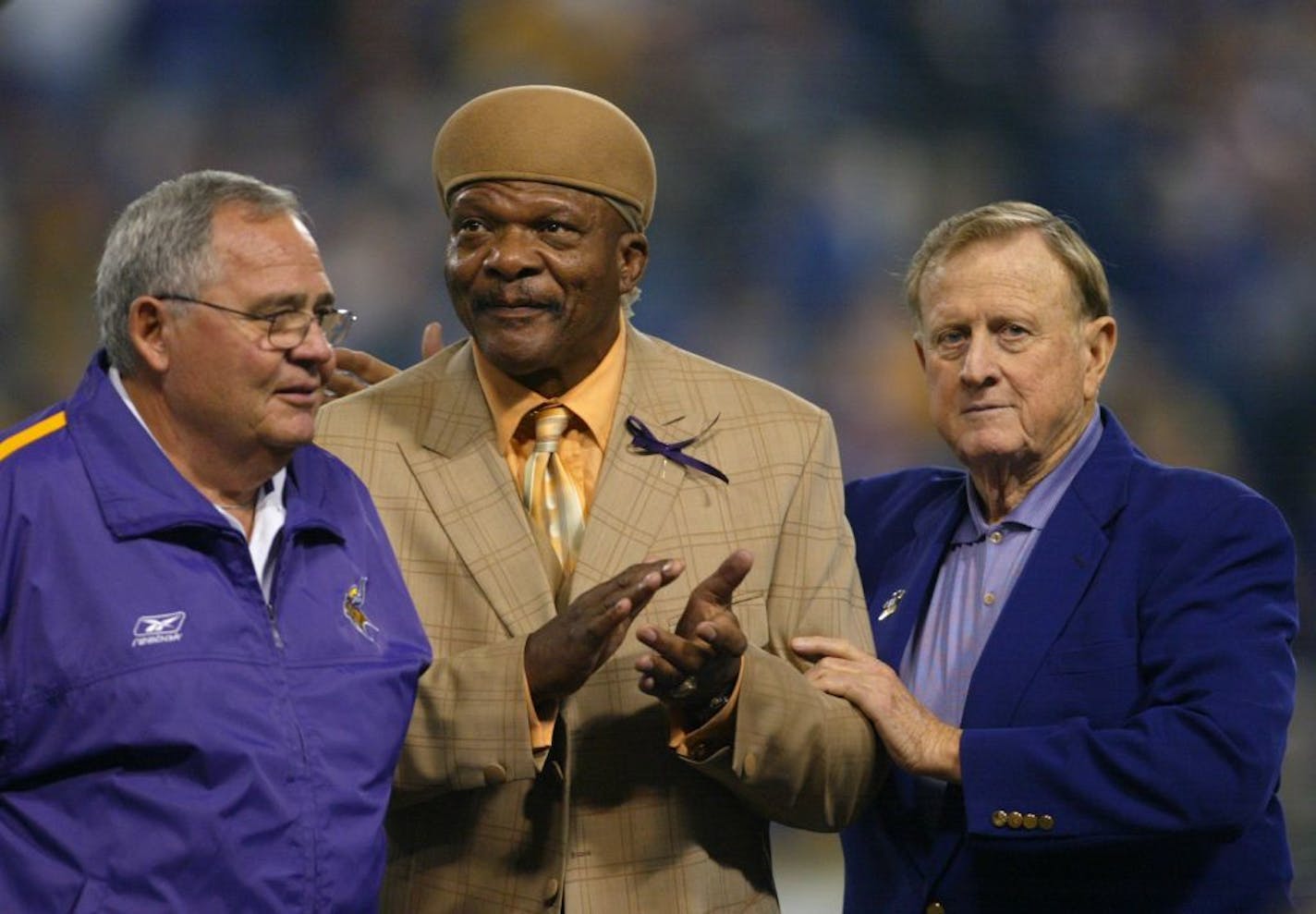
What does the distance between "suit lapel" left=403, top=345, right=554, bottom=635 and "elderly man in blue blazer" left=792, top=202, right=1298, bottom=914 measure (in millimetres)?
356

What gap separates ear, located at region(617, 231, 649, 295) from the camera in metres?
2.43

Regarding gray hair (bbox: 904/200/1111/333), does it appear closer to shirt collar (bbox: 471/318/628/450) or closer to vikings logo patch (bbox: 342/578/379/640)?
shirt collar (bbox: 471/318/628/450)

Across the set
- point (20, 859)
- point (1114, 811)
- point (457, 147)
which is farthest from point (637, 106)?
point (20, 859)

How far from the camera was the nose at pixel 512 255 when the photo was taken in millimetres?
2316

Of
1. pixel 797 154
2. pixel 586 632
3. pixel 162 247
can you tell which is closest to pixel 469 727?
pixel 586 632

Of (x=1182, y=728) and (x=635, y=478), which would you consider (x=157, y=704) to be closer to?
(x=635, y=478)

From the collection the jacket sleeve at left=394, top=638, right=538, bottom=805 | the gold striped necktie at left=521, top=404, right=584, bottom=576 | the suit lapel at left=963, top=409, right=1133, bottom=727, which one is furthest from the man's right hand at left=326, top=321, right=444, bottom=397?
the suit lapel at left=963, top=409, right=1133, bottom=727

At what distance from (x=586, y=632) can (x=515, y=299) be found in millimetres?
492

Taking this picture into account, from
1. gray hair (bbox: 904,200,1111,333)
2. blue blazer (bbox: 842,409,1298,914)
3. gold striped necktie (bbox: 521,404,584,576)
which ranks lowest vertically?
blue blazer (bbox: 842,409,1298,914)

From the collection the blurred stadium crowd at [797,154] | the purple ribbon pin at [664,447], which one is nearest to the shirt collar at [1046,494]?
the purple ribbon pin at [664,447]

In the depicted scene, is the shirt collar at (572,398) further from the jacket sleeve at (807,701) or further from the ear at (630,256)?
the jacket sleeve at (807,701)

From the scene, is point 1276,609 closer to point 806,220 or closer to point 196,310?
point 196,310

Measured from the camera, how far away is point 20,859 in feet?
5.66

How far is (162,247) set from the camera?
1913 millimetres
